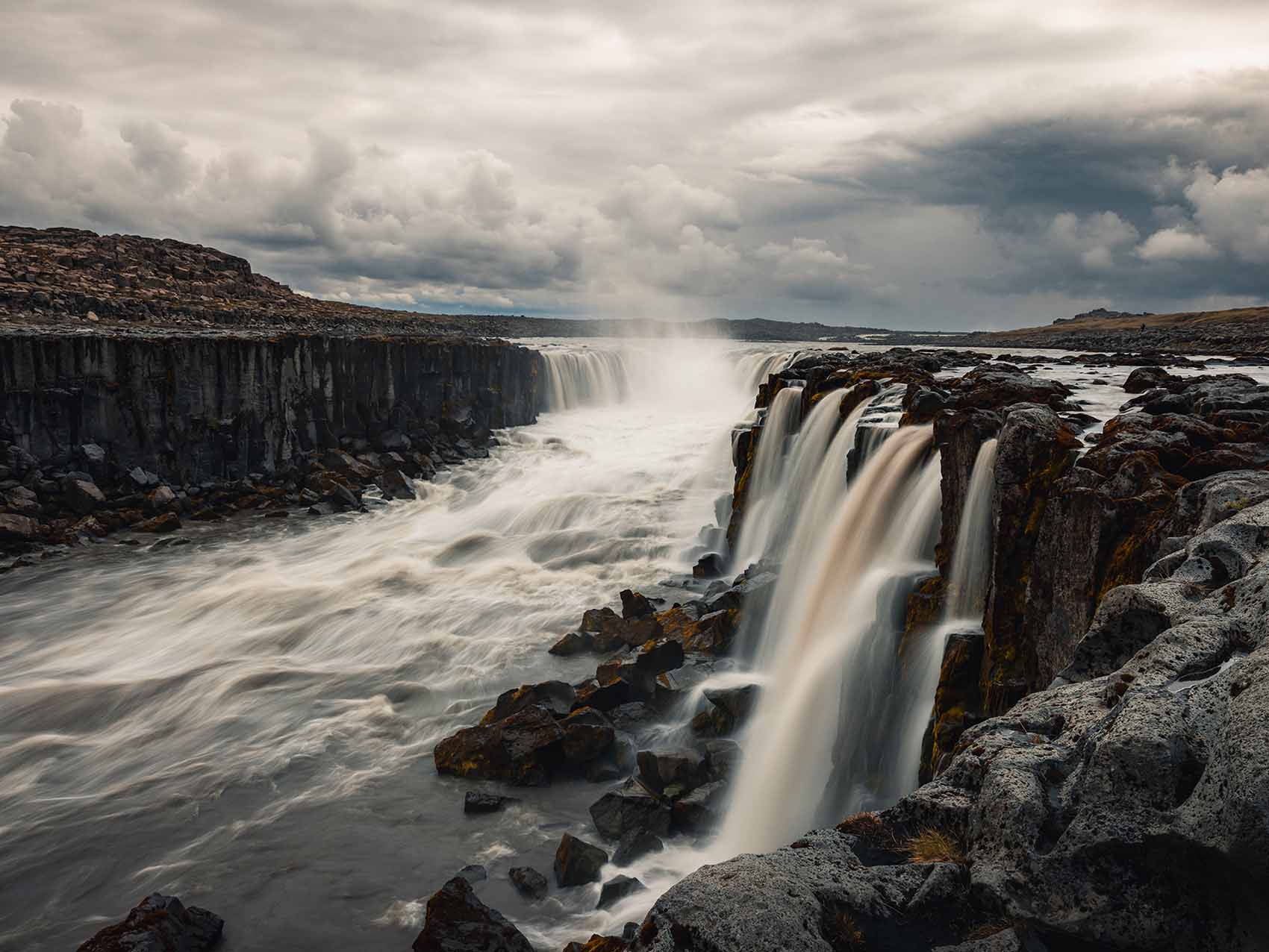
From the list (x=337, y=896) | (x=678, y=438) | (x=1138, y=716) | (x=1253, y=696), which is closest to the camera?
(x=1253, y=696)

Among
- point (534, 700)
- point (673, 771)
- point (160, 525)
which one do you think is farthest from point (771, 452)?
point (160, 525)

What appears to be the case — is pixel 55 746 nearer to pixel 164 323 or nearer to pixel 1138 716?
pixel 1138 716

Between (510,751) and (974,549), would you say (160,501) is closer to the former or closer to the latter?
(510,751)

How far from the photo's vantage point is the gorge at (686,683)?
4.63m

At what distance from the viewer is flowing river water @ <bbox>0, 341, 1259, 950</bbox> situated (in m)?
11.4

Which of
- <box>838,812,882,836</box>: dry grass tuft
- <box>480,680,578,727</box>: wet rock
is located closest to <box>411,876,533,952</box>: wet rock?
<box>838,812,882,836</box>: dry grass tuft

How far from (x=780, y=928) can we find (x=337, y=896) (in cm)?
890

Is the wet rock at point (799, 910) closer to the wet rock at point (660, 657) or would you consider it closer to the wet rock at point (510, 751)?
the wet rock at point (510, 751)

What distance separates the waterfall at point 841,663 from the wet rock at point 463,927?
400 centimetres

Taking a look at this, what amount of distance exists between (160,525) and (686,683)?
963 inches

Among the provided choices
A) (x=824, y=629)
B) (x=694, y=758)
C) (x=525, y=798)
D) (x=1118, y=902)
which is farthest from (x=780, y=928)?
(x=824, y=629)

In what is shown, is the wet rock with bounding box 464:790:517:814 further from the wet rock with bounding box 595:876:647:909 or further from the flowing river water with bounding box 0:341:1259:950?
the wet rock with bounding box 595:876:647:909

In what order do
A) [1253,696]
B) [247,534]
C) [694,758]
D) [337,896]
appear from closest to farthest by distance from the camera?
[1253,696]
[337,896]
[694,758]
[247,534]

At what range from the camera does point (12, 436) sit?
31.5 meters
